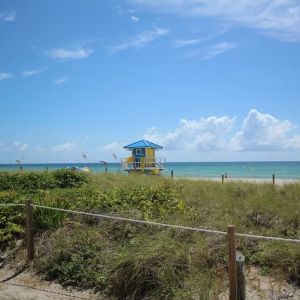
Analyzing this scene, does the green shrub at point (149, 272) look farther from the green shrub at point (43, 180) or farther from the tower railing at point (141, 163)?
the tower railing at point (141, 163)

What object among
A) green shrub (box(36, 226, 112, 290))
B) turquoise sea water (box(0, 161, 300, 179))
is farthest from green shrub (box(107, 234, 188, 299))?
turquoise sea water (box(0, 161, 300, 179))

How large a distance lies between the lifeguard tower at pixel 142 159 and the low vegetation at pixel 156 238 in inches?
960

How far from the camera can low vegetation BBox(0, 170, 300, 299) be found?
22.9 feet

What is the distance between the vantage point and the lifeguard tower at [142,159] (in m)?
37.5

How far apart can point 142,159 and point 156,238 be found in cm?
2979

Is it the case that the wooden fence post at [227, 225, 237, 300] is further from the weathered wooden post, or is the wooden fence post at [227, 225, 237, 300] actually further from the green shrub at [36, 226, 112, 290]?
the green shrub at [36, 226, 112, 290]

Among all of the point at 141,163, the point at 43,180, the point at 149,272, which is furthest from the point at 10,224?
the point at 141,163

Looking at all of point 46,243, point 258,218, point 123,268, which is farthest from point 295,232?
point 46,243

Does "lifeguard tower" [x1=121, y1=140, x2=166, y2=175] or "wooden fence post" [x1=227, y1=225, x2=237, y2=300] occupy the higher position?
"lifeguard tower" [x1=121, y1=140, x2=166, y2=175]

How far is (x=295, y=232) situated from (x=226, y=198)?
2.86 meters

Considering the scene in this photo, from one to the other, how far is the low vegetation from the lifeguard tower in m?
24.4

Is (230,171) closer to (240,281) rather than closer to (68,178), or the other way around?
(68,178)

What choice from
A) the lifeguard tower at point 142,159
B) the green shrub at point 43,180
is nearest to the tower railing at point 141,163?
the lifeguard tower at point 142,159

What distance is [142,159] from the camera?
3759 cm
